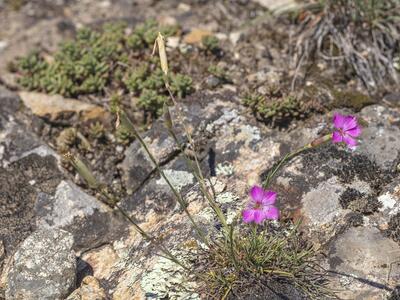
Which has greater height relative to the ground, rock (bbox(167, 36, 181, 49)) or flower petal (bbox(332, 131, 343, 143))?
flower petal (bbox(332, 131, 343, 143))

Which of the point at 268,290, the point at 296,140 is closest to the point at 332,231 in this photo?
the point at 268,290

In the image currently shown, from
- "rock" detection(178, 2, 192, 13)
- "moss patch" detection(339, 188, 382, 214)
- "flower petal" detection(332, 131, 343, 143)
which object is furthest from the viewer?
"rock" detection(178, 2, 192, 13)

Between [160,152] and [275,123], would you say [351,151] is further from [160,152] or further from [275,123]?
[160,152]

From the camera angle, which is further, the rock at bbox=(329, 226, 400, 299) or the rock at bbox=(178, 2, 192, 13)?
the rock at bbox=(178, 2, 192, 13)

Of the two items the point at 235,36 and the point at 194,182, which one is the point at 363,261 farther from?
the point at 235,36

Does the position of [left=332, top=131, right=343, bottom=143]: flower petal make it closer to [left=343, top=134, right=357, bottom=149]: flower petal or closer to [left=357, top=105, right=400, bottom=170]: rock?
[left=343, top=134, right=357, bottom=149]: flower petal

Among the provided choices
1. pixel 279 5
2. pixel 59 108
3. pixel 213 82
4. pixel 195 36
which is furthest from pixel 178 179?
pixel 279 5

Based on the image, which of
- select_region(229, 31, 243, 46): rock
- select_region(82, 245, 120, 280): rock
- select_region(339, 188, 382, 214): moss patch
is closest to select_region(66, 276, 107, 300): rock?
select_region(82, 245, 120, 280): rock
